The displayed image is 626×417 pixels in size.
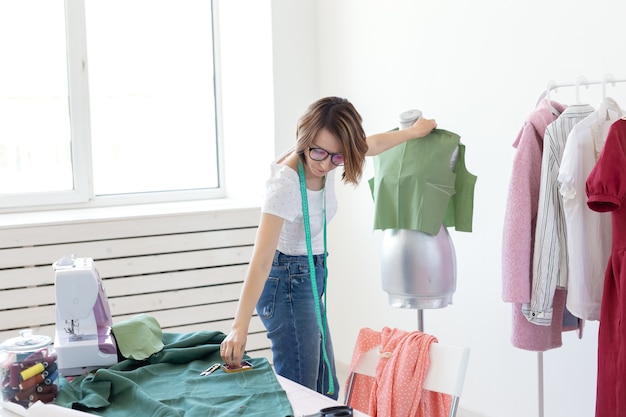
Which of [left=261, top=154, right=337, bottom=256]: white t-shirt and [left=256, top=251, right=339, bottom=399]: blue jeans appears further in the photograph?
[left=256, top=251, right=339, bottom=399]: blue jeans

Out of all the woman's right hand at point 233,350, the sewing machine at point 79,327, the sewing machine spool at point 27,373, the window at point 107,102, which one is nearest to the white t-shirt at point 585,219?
the woman's right hand at point 233,350

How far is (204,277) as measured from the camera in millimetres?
4145

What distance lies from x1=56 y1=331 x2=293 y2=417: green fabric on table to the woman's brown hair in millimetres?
625

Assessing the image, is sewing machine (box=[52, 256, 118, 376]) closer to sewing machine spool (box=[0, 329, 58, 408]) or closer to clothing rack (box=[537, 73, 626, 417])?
sewing machine spool (box=[0, 329, 58, 408])

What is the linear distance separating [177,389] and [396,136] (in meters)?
1.22

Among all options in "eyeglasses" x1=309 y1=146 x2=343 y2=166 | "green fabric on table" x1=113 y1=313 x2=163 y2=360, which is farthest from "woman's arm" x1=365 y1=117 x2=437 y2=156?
"green fabric on table" x1=113 y1=313 x2=163 y2=360

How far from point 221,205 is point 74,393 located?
2470 mm

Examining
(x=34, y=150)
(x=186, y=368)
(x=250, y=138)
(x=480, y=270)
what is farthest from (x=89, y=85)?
(x=186, y=368)

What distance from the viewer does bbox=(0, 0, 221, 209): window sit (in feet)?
14.0

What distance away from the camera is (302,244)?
2455mm

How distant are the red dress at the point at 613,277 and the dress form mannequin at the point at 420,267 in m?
0.61

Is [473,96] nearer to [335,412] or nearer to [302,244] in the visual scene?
[302,244]

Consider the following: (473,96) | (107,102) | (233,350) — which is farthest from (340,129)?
(107,102)

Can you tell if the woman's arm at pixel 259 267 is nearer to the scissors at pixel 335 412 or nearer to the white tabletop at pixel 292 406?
the white tabletop at pixel 292 406
